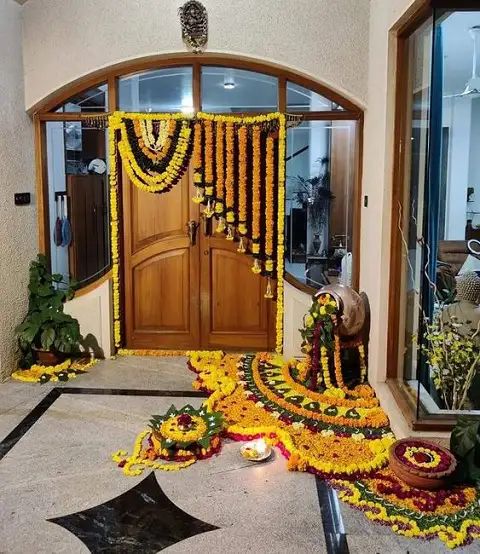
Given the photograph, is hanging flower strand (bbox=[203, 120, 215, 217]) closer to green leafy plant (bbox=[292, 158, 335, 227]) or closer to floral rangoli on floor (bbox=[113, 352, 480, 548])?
green leafy plant (bbox=[292, 158, 335, 227])

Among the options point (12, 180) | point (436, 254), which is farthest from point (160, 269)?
point (436, 254)

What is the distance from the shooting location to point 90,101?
5.16 m

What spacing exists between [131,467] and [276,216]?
2432 millimetres

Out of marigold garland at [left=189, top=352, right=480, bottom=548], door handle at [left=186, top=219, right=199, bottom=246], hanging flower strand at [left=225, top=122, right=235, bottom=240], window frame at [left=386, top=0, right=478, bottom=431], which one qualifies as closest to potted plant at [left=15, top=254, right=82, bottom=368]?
door handle at [left=186, top=219, right=199, bottom=246]

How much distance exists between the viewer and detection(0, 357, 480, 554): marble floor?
270cm

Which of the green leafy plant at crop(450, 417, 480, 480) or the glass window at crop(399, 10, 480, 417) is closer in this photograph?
the green leafy plant at crop(450, 417, 480, 480)

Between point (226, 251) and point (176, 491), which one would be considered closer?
point (176, 491)

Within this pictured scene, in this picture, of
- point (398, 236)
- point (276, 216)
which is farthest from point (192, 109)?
point (398, 236)

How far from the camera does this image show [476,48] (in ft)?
15.3

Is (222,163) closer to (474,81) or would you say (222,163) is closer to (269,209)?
(269,209)

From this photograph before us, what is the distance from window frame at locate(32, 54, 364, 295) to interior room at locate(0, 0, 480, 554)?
0.02 metres

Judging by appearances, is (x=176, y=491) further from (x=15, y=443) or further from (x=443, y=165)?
(x=443, y=165)

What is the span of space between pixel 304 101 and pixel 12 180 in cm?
231

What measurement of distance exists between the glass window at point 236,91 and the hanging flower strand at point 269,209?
0.29 m
